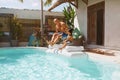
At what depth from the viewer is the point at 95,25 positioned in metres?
14.4

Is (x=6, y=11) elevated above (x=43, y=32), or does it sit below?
above

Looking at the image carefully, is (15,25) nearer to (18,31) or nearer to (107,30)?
(18,31)

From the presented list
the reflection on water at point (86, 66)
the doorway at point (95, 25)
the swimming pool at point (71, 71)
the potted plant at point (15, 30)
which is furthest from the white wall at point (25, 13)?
the reflection on water at point (86, 66)

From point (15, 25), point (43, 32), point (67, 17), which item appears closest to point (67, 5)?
point (67, 17)

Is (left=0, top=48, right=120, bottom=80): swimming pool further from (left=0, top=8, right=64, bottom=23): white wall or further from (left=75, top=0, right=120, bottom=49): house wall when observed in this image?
(left=0, top=8, right=64, bottom=23): white wall

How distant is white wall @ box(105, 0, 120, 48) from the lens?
11281 millimetres

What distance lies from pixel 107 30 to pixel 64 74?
6.41m

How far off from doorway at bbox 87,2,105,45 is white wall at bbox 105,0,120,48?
175 centimetres

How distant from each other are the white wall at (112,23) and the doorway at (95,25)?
175 cm

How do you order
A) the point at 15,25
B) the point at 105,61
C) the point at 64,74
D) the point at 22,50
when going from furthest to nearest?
the point at 15,25, the point at 22,50, the point at 105,61, the point at 64,74

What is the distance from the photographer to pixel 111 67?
6.91m

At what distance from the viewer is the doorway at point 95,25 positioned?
1418 centimetres

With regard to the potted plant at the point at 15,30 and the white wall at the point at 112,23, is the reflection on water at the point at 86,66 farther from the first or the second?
the potted plant at the point at 15,30

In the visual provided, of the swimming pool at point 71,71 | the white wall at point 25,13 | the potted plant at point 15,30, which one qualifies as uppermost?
the white wall at point 25,13
